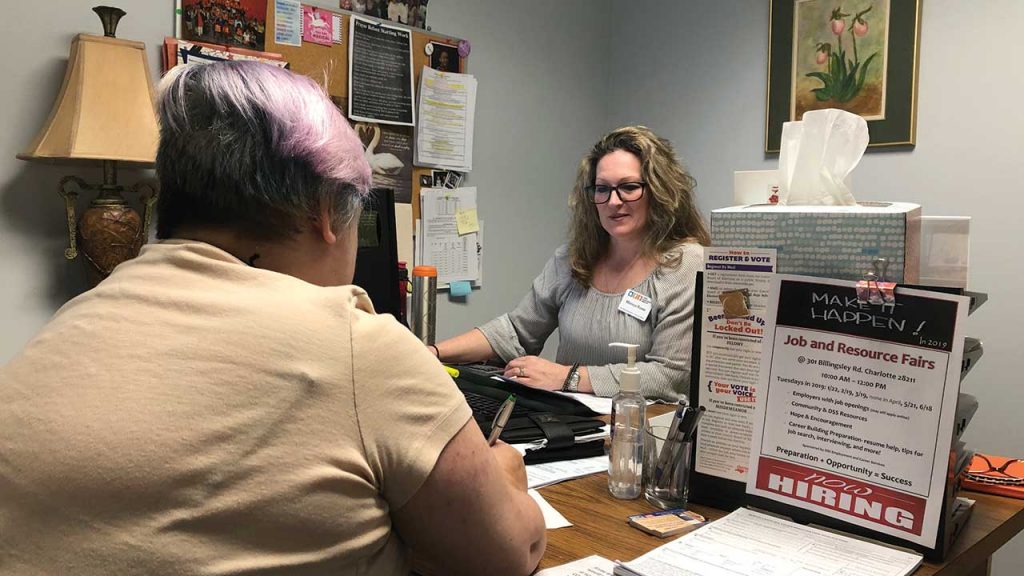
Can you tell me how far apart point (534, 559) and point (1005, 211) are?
2.34 meters

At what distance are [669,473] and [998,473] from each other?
56cm

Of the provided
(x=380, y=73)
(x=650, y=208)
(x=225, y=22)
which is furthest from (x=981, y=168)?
(x=225, y=22)

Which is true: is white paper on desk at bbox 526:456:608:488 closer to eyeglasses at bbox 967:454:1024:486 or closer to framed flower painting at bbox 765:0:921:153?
eyeglasses at bbox 967:454:1024:486

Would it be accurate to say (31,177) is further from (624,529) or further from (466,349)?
(624,529)

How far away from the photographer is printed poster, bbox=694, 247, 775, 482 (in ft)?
3.53

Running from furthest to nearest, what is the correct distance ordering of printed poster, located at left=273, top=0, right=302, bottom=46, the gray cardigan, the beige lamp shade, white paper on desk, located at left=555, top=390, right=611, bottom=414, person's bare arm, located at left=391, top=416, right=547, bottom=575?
printed poster, located at left=273, top=0, right=302, bottom=46 → the gray cardigan → the beige lamp shade → white paper on desk, located at left=555, top=390, right=611, bottom=414 → person's bare arm, located at left=391, top=416, right=547, bottom=575

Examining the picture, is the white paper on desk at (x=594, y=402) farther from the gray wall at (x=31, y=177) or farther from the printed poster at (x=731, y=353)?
the gray wall at (x=31, y=177)

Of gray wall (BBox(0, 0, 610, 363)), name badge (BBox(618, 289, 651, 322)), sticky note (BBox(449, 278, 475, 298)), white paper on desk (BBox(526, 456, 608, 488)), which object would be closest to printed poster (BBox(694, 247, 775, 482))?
white paper on desk (BBox(526, 456, 608, 488))

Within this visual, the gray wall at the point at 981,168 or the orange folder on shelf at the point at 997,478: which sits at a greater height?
the gray wall at the point at 981,168

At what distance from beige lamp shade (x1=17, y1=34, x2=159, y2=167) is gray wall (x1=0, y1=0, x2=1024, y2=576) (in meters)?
0.13

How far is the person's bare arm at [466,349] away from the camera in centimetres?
233

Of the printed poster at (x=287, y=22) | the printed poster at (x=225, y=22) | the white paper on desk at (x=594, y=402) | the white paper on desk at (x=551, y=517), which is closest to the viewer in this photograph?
the white paper on desk at (x=551, y=517)

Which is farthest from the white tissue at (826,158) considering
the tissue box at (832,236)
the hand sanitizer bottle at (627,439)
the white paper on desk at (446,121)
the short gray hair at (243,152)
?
the white paper on desk at (446,121)

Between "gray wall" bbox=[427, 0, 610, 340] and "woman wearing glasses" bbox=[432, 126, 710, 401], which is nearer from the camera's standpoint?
"woman wearing glasses" bbox=[432, 126, 710, 401]
